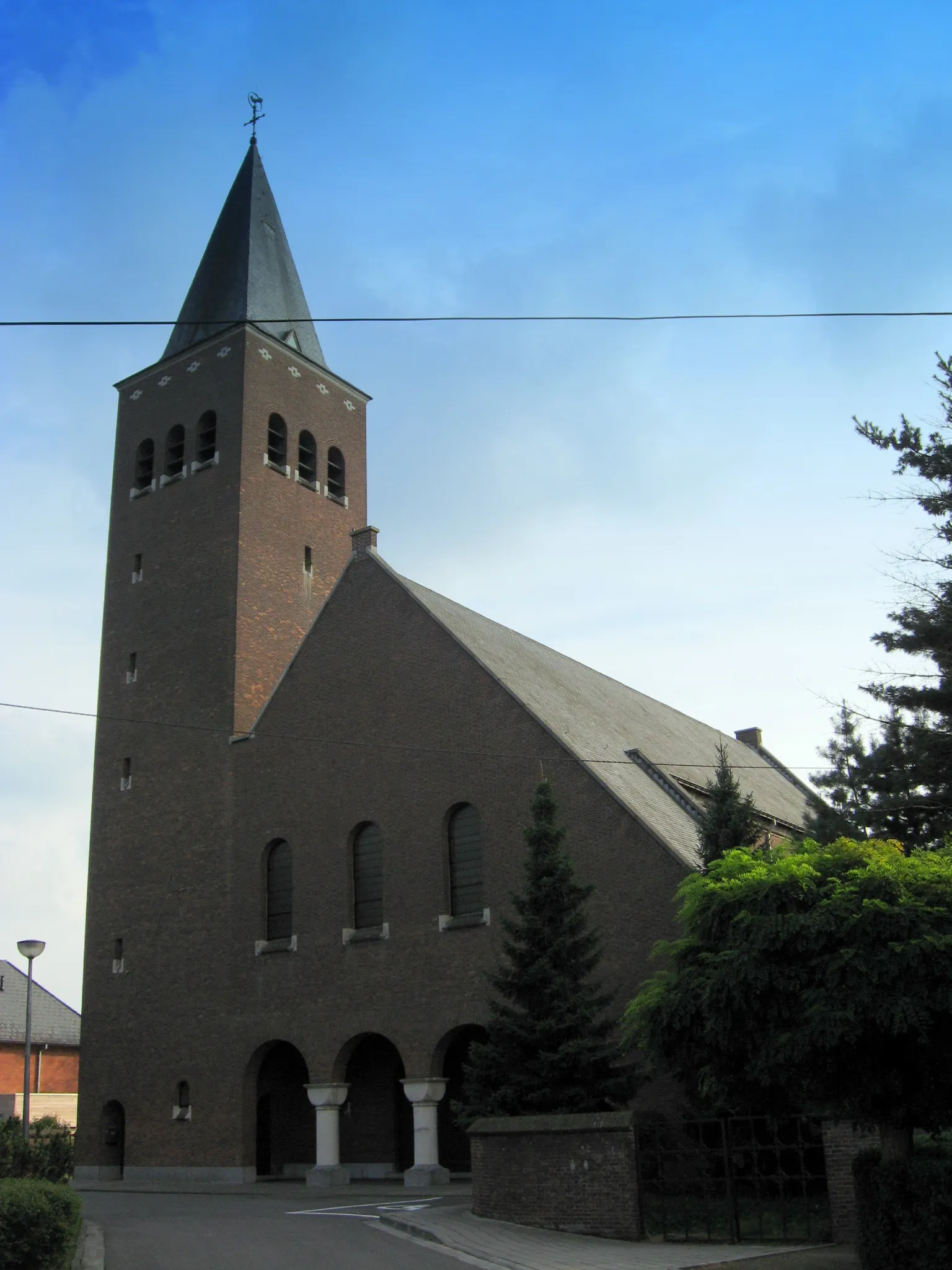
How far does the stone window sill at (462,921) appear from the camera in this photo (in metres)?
24.6

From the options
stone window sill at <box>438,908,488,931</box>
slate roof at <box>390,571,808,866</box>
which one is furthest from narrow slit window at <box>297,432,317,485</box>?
stone window sill at <box>438,908,488,931</box>

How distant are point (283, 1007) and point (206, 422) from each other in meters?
16.4

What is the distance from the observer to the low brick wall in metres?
15.2

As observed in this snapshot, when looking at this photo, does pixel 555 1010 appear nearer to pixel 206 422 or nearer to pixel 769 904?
pixel 769 904

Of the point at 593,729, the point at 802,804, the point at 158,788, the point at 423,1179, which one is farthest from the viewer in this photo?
the point at 802,804

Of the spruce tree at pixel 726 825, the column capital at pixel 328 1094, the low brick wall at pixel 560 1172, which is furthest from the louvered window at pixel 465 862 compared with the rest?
the low brick wall at pixel 560 1172

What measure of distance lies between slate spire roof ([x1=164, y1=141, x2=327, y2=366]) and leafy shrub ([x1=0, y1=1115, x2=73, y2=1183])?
69.8 feet

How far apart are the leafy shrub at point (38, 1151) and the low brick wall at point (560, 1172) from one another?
5.81 m

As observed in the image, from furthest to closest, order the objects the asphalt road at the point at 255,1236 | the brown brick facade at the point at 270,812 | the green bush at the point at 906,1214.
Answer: the brown brick facade at the point at 270,812, the asphalt road at the point at 255,1236, the green bush at the point at 906,1214

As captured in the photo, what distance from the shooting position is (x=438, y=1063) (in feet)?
80.5

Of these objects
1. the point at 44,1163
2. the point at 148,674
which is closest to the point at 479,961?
the point at 44,1163

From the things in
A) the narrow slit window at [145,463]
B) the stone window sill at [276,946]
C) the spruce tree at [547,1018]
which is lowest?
the spruce tree at [547,1018]

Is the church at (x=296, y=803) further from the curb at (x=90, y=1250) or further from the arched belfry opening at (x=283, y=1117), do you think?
the curb at (x=90, y=1250)

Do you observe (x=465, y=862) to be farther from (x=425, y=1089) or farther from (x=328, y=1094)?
(x=328, y=1094)
